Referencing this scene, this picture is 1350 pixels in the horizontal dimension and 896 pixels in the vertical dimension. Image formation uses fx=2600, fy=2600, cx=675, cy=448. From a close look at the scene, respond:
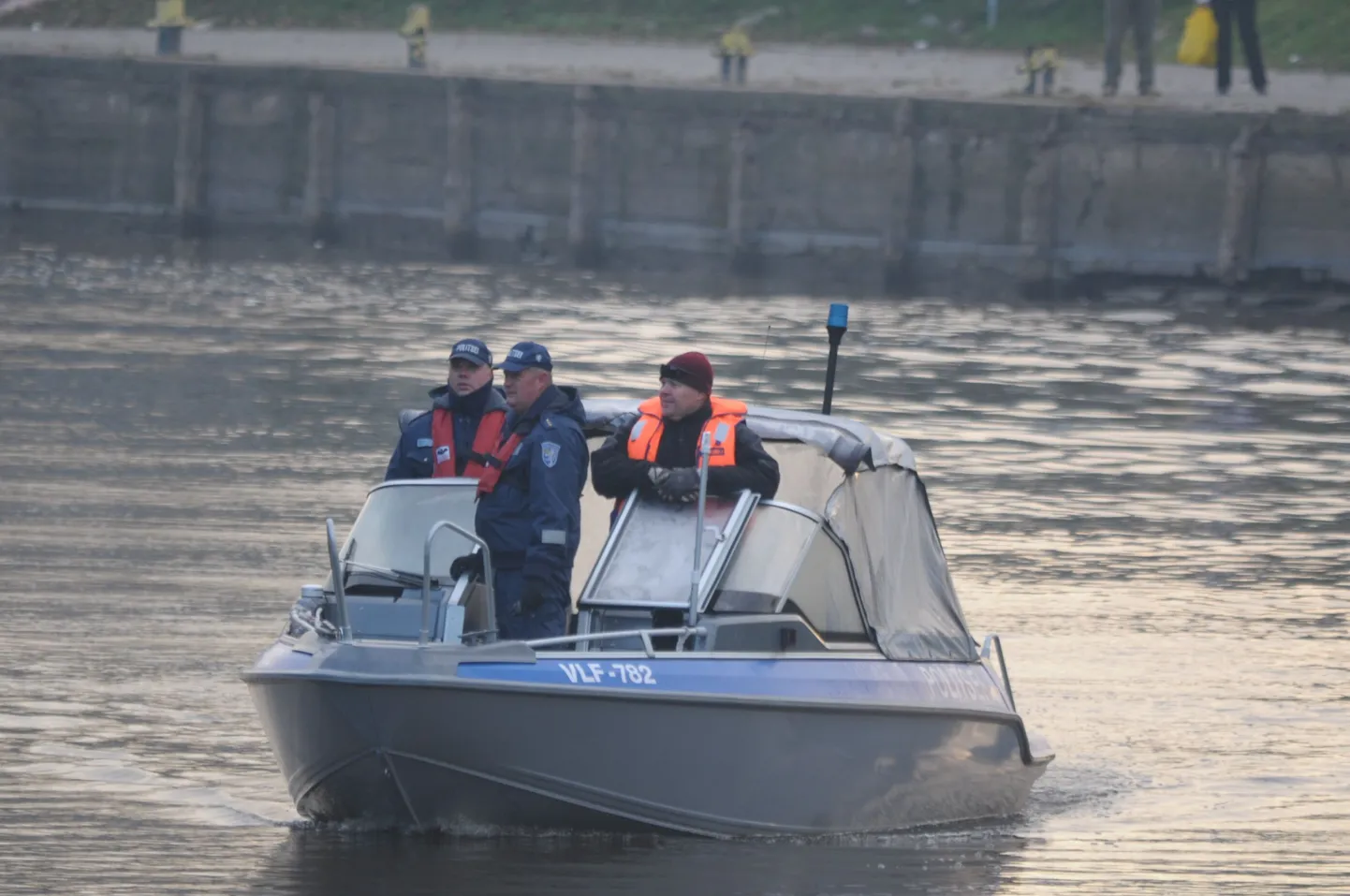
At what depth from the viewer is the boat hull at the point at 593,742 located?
846cm

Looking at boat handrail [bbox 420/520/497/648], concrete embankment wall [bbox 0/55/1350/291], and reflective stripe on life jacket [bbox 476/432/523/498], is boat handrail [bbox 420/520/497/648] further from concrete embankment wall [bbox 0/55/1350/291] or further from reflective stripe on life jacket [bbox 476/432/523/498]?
concrete embankment wall [bbox 0/55/1350/291]

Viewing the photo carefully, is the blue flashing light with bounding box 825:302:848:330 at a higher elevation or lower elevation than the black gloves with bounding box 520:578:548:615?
higher

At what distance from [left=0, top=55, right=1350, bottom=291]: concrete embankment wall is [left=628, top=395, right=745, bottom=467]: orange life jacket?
78.7ft

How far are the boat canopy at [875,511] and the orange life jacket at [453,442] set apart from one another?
414 mm

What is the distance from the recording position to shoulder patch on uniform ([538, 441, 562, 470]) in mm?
8977

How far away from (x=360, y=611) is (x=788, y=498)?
178 cm

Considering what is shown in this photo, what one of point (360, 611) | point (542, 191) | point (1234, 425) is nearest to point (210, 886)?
point (360, 611)

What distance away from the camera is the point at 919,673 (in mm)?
9484

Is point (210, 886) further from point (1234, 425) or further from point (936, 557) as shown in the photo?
point (1234, 425)

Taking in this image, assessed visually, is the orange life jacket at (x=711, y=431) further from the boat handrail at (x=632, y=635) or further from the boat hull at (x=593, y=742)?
the boat hull at (x=593, y=742)

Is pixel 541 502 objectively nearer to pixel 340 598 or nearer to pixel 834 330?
pixel 340 598

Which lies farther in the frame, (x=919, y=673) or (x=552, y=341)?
(x=552, y=341)

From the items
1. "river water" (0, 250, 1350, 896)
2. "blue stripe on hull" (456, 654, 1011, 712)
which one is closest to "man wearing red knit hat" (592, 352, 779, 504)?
"blue stripe on hull" (456, 654, 1011, 712)

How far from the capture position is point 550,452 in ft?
29.5
